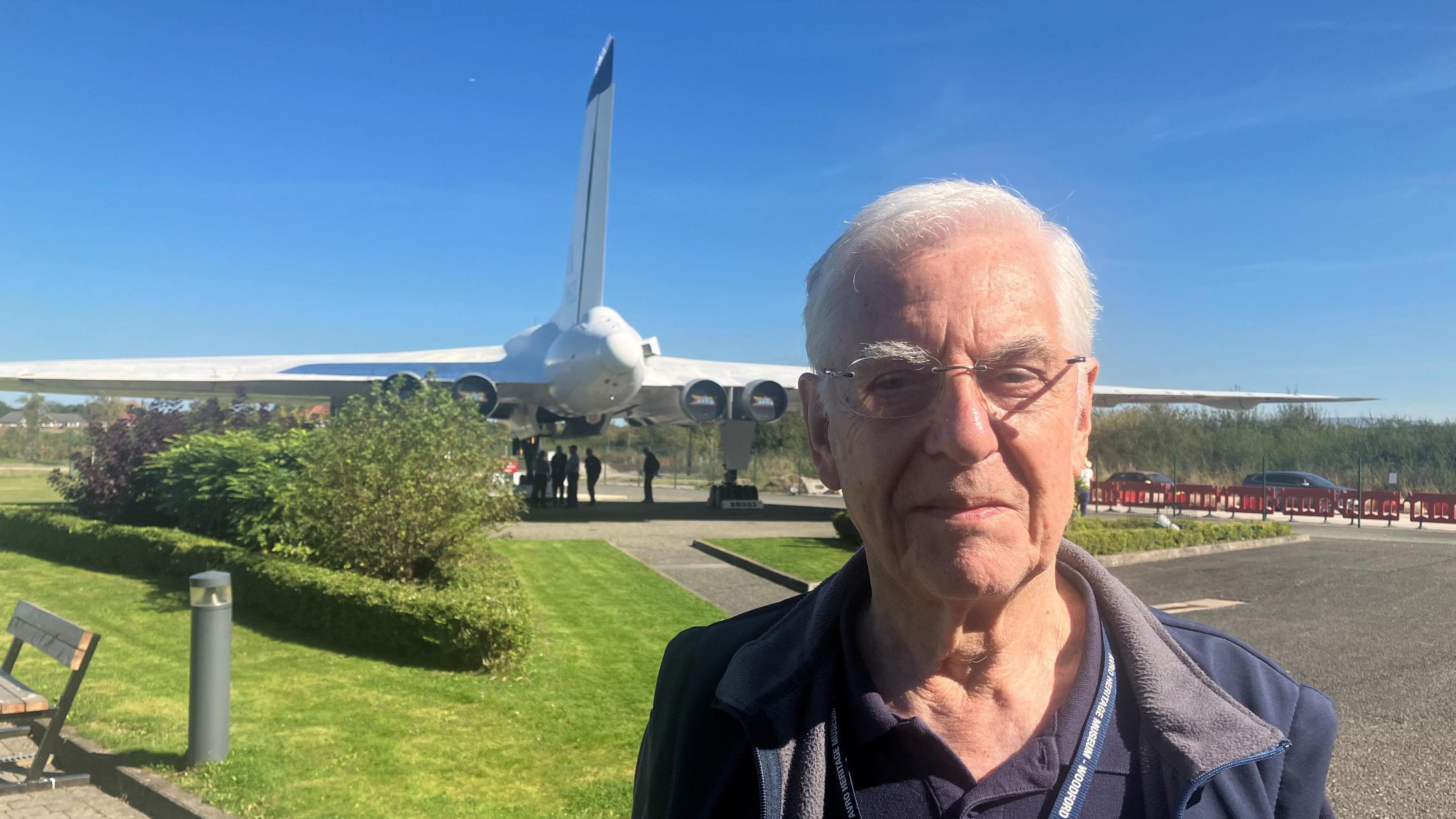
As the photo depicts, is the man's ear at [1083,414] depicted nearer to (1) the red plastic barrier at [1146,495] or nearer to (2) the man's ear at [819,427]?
(2) the man's ear at [819,427]

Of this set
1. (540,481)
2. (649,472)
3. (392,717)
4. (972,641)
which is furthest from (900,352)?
(649,472)

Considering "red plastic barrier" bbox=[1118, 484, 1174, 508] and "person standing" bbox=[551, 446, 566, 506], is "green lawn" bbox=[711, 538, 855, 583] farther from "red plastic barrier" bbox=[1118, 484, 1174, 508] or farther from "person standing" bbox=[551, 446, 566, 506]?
"red plastic barrier" bbox=[1118, 484, 1174, 508]

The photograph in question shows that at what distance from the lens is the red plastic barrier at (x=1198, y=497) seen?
84.0ft

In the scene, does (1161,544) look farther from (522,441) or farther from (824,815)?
(522,441)

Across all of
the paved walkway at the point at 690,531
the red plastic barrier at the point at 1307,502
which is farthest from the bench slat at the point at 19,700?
the red plastic barrier at the point at 1307,502

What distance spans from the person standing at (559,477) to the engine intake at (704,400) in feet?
14.5

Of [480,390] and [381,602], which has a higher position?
[480,390]

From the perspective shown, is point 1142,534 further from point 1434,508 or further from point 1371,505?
point 1371,505

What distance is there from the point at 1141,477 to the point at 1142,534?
61.7 ft

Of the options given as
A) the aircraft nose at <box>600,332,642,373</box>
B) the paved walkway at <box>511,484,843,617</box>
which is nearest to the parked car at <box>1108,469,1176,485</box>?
the paved walkway at <box>511,484,843,617</box>

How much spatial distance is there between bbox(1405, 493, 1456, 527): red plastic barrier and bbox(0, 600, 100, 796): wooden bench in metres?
25.7

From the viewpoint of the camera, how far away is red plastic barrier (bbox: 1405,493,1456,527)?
22266 millimetres

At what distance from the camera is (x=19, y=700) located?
5.12 metres

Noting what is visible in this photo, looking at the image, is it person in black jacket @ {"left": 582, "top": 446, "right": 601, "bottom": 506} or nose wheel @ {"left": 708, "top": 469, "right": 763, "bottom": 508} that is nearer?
nose wheel @ {"left": 708, "top": 469, "right": 763, "bottom": 508}
